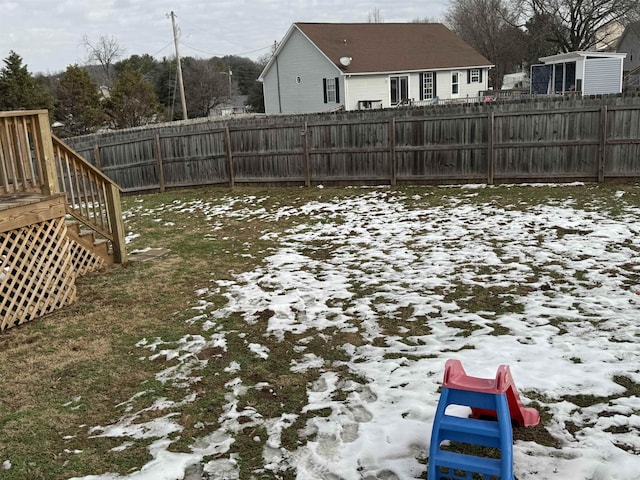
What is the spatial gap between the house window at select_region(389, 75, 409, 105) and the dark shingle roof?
2.40 ft

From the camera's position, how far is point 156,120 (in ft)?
124

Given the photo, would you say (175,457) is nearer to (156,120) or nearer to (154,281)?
(154,281)

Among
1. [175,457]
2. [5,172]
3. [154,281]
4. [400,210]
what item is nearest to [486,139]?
[400,210]

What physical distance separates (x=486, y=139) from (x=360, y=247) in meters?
5.46

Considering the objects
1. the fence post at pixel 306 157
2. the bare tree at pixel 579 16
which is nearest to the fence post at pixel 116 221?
the fence post at pixel 306 157

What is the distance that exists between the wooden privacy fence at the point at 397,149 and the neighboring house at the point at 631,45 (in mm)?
43106

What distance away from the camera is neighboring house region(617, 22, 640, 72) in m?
46.8

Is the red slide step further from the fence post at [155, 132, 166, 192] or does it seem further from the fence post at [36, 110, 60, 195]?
the fence post at [155, 132, 166, 192]

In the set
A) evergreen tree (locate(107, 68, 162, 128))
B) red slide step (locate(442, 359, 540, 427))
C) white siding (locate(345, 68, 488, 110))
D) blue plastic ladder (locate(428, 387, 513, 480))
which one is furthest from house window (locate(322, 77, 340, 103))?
blue plastic ladder (locate(428, 387, 513, 480))

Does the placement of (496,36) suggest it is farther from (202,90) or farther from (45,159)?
(45,159)

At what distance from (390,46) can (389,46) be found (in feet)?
0.31

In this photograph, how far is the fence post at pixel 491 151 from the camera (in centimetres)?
1168

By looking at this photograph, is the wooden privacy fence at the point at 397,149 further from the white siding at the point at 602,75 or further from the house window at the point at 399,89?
the white siding at the point at 602,75

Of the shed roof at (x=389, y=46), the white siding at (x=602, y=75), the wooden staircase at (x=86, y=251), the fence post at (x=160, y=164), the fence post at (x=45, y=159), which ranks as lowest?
the wooden staircase at (x=86, y=251)
